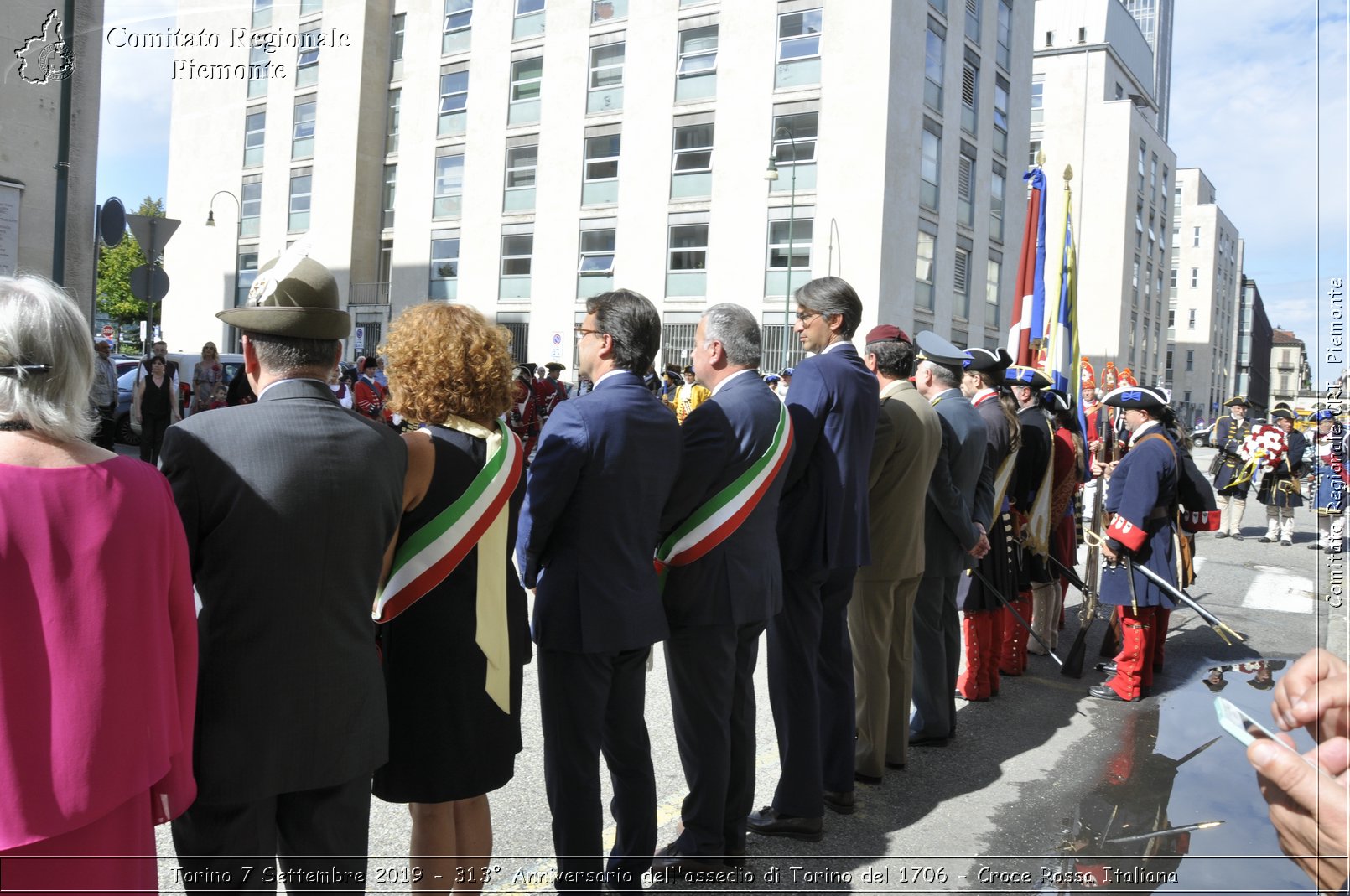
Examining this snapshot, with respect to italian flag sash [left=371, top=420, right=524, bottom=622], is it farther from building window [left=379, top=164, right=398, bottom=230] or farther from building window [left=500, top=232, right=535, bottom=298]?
building window [left=379, top=164, right=398, bottom=230]

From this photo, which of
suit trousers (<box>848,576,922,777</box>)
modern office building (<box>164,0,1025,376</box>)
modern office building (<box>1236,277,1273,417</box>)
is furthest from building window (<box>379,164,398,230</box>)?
modern office building (<box>1236,277,1273,417</box>)

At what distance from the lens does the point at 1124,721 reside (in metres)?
6.01

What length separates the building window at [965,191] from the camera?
108 feet

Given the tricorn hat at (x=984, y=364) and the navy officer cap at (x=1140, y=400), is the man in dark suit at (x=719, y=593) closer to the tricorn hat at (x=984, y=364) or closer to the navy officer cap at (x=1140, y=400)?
the tricorn hat at (x=984, y=364)

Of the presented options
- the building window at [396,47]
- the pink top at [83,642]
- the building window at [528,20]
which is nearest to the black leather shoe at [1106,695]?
the pink top at [83,642]

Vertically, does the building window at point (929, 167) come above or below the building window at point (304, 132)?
below

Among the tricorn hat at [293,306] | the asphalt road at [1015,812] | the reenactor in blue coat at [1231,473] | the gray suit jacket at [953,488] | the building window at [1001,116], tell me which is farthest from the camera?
the building window at [1001,116]

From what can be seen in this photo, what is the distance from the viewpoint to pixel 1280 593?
11023 mm

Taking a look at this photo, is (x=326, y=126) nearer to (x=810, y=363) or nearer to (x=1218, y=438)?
(x=1218, y=438)

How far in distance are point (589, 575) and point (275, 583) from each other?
1127 millimetres

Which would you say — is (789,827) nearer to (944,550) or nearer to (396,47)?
(944,550)

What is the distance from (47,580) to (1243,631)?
9316 mm

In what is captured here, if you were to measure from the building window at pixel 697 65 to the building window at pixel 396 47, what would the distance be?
503 inches

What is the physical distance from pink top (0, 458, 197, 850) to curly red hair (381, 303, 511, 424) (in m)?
0.95
